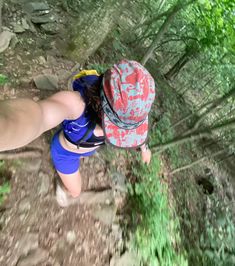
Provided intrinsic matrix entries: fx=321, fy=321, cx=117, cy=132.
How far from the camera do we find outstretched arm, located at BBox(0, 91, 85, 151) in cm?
123

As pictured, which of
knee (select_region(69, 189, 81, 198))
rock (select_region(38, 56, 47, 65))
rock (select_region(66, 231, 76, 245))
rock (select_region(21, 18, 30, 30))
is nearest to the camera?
rock (select_region(66, 231, 76, 245))

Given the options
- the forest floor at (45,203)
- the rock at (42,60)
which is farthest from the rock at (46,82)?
the rock at (42,60)

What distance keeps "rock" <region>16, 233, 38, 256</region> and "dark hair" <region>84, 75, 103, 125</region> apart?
1.27 meters

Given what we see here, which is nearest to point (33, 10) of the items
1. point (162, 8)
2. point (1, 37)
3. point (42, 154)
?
point (1, 37)

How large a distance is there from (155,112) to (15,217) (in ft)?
10.8

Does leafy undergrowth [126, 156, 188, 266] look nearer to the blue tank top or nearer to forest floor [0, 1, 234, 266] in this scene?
forest floor [0, 1, 234, 266]

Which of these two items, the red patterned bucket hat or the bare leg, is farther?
the bare leg

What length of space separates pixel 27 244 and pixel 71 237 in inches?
17.5

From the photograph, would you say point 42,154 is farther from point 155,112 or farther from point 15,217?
point 155,112

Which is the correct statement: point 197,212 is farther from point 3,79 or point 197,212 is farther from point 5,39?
point 5,39

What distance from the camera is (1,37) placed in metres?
3.59

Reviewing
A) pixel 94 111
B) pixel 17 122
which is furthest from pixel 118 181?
pixel 17 122

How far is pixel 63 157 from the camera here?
277 cm

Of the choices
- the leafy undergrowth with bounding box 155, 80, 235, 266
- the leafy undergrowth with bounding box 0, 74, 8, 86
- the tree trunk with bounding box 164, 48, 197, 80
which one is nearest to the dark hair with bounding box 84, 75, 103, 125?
the leafy undergrowth with bounding box 0, 74, 8, 86
